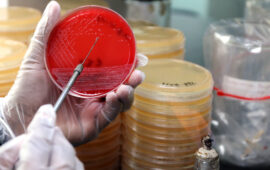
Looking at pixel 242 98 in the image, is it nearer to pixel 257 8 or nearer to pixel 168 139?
pixel 168 139

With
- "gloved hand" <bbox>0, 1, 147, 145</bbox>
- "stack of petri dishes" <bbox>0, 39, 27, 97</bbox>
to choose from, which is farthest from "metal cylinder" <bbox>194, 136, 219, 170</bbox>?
"stack of petri dishes" <bbox>0, 39, 27, 97</bbox>

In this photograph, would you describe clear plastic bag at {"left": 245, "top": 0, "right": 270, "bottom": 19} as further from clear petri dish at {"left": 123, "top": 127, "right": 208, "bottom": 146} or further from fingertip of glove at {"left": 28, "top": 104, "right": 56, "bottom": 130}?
fingertip of glove at {"left": 28, "top": 104, "right": 56, "bottom": 130}

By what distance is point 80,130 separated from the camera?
119cm

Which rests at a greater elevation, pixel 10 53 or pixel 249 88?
pixel 10 53

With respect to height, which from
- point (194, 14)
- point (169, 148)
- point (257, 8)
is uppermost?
point (257, 8)

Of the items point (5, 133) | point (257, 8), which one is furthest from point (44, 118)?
point (257, 8)

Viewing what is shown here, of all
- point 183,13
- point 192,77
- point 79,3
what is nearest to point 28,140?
point 192,77

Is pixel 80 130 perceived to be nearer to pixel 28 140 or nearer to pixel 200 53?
pixel 28 140

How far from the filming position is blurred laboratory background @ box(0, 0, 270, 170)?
1.26m

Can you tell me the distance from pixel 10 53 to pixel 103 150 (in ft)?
1.71

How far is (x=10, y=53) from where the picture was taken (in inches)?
53.7

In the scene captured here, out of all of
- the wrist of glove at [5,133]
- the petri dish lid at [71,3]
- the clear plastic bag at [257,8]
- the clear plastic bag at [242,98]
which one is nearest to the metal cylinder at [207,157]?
the clear plastic bag at [242,98]

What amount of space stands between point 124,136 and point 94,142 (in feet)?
0.39

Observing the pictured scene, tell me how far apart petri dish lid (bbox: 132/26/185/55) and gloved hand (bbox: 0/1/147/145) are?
0.35 meters
